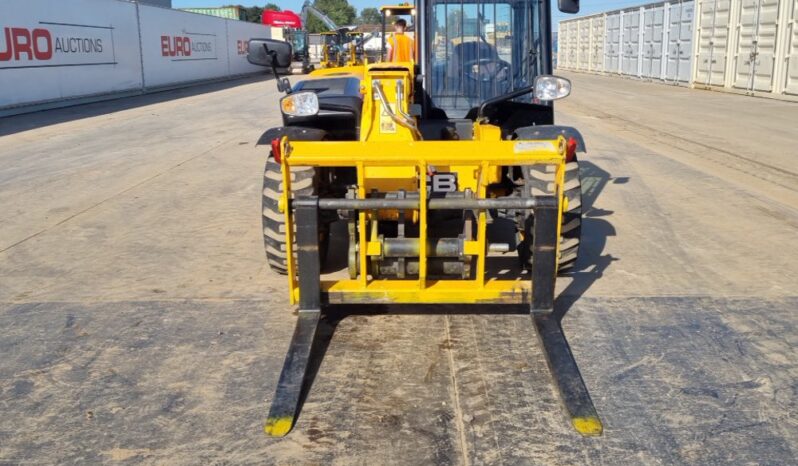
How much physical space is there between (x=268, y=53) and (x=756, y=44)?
67.4ft

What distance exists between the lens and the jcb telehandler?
4.39 metres

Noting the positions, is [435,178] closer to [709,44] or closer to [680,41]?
[709,44]

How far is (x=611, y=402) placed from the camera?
149 inches

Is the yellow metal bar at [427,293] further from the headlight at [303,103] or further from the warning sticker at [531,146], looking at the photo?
the headlight at [303,103]

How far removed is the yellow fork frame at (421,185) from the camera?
4.39m

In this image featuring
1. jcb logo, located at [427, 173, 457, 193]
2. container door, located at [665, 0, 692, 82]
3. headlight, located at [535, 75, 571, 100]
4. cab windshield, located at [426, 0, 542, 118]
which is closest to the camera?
jcb logo, located at [427, 173, 457, 193]

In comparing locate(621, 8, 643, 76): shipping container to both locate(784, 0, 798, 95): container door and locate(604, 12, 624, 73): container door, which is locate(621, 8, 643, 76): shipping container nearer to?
locate(604, 12, 624, 73): container door

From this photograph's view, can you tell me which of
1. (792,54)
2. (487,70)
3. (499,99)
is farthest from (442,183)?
(792,54)

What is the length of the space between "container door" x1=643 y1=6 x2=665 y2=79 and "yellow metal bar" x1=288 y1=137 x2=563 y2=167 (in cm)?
2714

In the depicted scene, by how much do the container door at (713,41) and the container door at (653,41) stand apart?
3609mm

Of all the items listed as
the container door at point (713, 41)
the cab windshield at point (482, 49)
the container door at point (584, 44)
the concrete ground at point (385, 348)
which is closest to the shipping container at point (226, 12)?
the container door at point (584, 44)

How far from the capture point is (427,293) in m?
4.44

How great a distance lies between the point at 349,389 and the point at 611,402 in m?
1.35

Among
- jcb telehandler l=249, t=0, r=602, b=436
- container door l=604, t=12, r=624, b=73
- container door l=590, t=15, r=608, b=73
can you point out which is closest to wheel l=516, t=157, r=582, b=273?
jcb telehandler l=249, t=0, r=602, b=436
